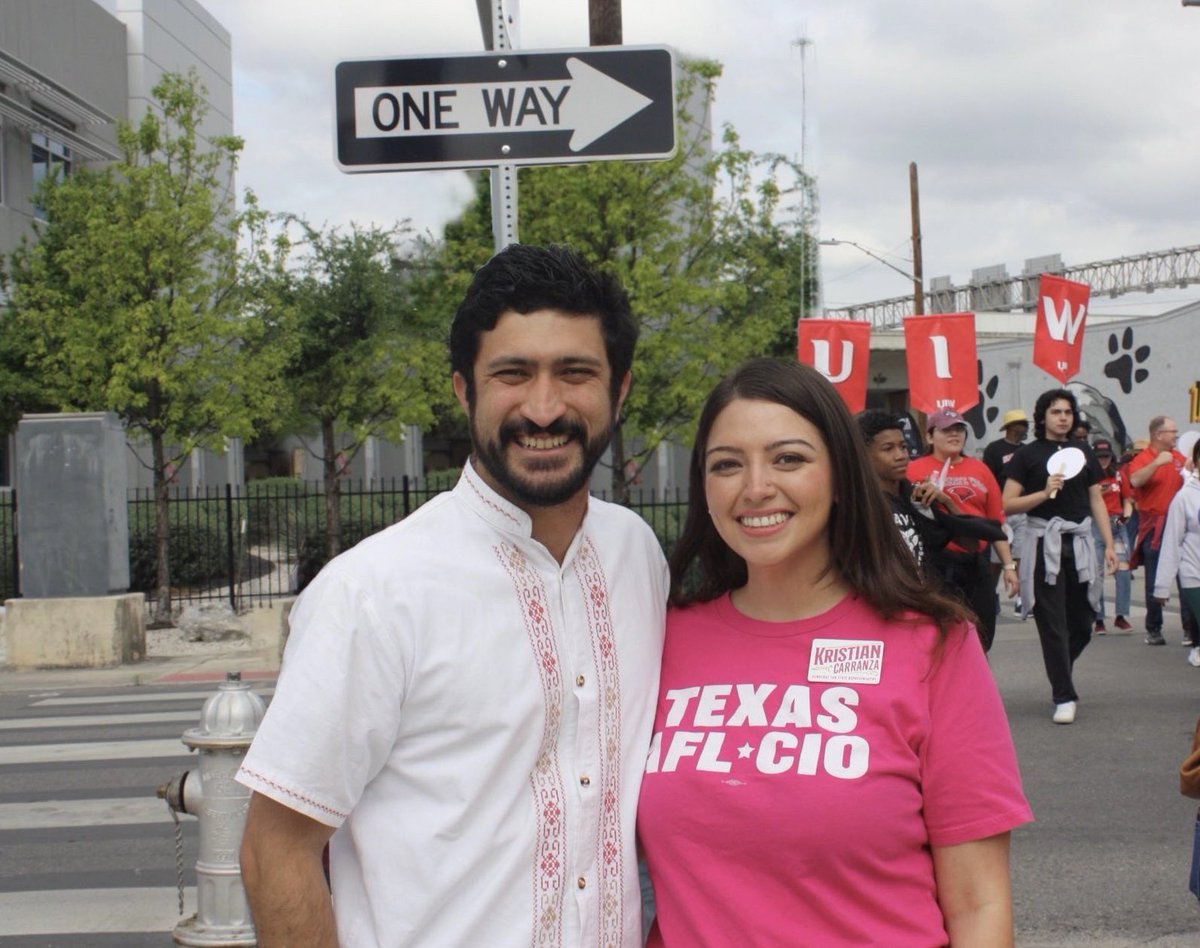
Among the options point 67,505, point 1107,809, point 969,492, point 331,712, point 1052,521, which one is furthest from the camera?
point 67,505

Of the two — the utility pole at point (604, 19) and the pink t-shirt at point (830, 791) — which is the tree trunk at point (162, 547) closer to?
the utility pole at point (604, 19)

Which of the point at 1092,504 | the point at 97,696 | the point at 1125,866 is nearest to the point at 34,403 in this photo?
the point at 97,696

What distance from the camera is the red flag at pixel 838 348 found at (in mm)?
16109

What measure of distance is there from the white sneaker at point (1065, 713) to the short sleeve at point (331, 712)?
7697mm

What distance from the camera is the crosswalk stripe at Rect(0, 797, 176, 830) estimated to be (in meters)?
7.28

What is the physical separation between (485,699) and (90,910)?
14.4 ft

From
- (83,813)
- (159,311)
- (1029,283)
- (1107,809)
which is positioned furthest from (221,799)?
(1029,283)

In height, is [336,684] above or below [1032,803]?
above

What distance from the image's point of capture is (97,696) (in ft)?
40.2

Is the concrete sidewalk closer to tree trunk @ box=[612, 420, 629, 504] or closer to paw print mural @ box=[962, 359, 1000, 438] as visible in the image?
tree trunk @ box=[612, 420, 629, 504]

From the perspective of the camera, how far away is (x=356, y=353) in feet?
71.2

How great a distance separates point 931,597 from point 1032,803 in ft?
16.7

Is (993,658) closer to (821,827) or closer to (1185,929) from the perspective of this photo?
(1185,929)

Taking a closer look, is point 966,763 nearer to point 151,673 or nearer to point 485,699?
point 485,699
